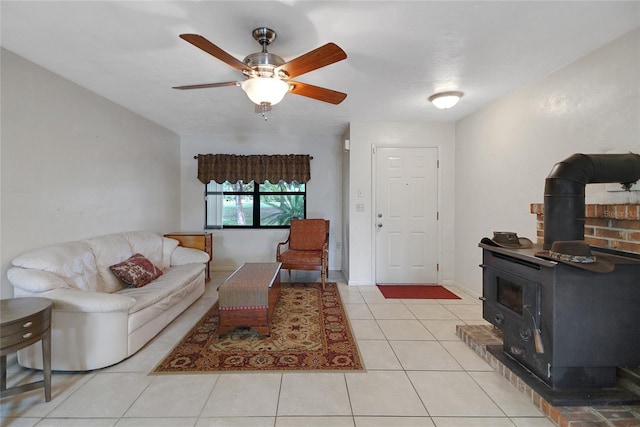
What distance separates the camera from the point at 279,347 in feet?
7.57

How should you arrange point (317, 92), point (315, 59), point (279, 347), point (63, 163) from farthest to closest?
point (63, 163), point (279, 347), point (317, 92), point (315, 59)

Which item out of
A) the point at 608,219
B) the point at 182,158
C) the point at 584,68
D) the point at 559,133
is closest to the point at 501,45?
the point at 584,68

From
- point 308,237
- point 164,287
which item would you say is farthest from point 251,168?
point 164,287

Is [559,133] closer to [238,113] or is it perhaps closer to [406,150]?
[406,150]

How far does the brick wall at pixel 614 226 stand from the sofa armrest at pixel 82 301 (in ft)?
10.9

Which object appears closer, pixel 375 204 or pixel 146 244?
pixel 146 244

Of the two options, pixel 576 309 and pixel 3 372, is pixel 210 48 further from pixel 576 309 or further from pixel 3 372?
pixel 576 309

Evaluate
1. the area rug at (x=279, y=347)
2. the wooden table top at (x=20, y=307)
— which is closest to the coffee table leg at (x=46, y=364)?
the wooden table top at (x=20, y=307)

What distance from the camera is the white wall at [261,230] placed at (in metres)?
4.81

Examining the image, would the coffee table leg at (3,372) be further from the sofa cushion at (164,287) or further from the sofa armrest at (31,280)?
the sofa cushion at (164,287)

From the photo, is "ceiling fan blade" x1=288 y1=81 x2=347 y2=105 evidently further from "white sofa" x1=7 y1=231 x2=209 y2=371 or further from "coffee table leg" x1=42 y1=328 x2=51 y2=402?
"coffee table leg" x1=42 y1=328 x2=51 y2=402

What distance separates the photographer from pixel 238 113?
139 inches

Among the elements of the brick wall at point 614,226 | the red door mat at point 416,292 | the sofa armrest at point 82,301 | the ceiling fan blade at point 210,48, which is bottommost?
the red door mat at point 416,292

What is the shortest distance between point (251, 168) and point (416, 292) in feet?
10.3
